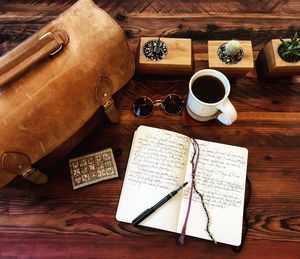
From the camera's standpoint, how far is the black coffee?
2.23ft

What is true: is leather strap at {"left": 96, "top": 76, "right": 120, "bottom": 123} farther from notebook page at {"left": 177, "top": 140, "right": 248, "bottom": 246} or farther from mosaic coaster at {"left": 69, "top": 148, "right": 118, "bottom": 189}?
notebook page at {"left": 177, "top": 140, "right": 248, "bottom": 246}

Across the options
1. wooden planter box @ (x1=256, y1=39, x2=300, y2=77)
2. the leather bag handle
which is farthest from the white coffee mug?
the leather bag handle

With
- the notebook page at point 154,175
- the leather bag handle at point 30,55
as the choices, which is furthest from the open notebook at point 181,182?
the leather bag handle at point 30,55

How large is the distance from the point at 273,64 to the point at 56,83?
0.45 meters

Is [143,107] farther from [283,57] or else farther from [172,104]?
[283,57]

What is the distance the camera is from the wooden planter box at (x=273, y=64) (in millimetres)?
699

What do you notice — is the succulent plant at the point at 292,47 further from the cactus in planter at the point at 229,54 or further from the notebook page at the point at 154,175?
the notebook page at the point at 154,175

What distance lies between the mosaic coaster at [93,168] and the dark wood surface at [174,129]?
0.02 m

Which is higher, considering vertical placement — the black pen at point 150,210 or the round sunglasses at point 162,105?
the round sunglasses at point 162,105

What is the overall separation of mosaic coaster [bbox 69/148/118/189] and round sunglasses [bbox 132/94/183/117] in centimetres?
11

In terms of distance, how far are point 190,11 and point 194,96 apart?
0.29 meters

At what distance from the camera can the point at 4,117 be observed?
580 millimetres

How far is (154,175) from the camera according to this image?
0.70 meters

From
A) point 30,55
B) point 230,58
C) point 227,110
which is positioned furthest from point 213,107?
point 30,55
